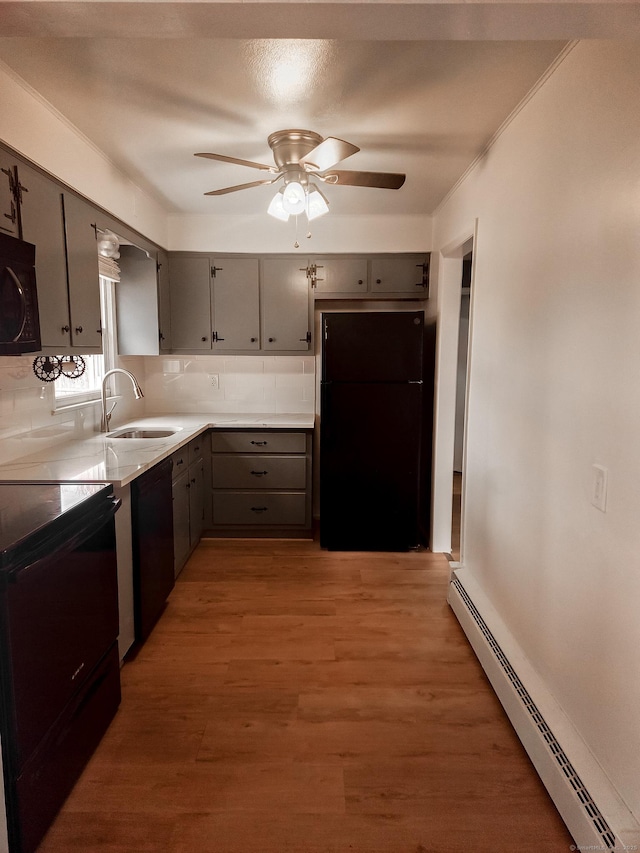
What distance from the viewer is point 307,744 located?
1.87 meters

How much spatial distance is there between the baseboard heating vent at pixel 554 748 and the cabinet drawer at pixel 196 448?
200 centimetres

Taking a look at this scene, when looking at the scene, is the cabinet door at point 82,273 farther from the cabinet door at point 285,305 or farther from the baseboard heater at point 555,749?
the baseboard heater at point 555,749

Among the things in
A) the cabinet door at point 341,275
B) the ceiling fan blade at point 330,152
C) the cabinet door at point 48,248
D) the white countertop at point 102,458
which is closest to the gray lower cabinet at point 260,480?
the white countertop at point 102,458

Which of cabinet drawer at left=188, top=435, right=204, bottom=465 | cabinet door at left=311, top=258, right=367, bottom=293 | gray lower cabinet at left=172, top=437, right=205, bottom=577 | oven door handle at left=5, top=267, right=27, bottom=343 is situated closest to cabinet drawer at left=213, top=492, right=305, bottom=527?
gray lower cabinet at left=172, top=437, right=205, bottom=577

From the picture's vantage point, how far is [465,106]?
6.91 ft

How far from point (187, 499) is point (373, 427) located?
1.37 meters

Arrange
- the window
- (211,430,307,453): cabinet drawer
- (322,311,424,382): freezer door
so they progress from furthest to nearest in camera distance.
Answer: (211,430,307,453): cabinet drawer < (322,311,424,382): freezer door < the window

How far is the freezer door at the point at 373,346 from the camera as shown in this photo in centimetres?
351

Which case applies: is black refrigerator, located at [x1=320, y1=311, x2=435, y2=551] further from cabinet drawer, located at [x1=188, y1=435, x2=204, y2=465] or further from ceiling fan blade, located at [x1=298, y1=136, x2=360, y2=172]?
ceiling fan blade, located at [x1=298, y1=136, x2=360, y2=172]

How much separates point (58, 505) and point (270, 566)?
77.9 inches

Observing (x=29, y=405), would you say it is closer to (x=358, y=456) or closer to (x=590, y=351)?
(x=358, y=456)

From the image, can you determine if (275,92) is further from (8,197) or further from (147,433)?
(147,433)

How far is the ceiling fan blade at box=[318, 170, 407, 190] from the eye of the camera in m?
2.28

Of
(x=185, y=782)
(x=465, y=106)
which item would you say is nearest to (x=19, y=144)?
(x=465, y=106)
